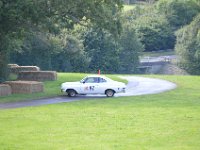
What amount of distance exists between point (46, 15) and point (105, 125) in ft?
55.1

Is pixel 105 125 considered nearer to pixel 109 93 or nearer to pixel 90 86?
pixel 90 86

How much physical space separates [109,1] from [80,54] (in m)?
40.2

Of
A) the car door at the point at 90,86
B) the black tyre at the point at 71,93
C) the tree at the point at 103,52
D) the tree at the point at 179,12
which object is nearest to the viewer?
the car door at the point at 90,86

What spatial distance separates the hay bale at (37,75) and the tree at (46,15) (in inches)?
246

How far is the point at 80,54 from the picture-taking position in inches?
3123

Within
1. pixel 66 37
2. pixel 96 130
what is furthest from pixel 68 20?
pixel 66 37

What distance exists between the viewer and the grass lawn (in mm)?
Result: 17969

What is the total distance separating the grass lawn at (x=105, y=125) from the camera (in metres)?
18.0

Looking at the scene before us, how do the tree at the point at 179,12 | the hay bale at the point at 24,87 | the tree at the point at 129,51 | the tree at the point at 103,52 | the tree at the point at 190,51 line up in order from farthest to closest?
the tree at the point at 179,12 → the tree at the point at 129,51 → the tree at the point at 190,51 → the tree at the point at 103,52 → the hay bale at the point at 24,87

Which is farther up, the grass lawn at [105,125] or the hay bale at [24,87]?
the grass lawn at [105,125]

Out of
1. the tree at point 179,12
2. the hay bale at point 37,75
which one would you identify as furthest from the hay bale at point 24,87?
the tree at point 179,12

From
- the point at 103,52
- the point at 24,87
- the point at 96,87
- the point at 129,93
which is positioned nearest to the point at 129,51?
the point at 103,52

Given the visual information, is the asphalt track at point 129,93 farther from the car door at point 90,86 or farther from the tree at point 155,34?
the tree at point 155,34

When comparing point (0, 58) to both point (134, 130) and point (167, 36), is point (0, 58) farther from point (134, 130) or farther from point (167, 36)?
point (167, 36)
